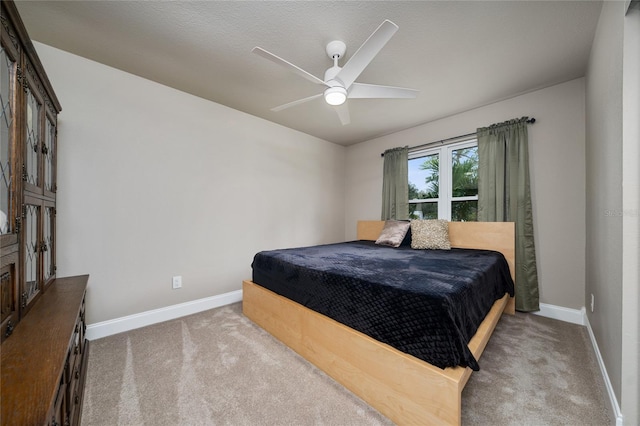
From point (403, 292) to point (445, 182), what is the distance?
2516mm

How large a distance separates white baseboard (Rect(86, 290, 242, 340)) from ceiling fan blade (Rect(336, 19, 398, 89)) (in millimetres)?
2580

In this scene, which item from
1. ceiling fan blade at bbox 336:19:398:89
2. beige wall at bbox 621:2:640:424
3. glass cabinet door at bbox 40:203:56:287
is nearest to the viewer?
beige wall at bbox 621:2:640:424

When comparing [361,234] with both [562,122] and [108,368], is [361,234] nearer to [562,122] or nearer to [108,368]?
[562,122]

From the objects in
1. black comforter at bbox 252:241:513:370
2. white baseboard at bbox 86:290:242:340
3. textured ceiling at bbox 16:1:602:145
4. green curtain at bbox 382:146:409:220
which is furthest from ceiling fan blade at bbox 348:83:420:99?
white baseboard at bbox 86:290:242:340

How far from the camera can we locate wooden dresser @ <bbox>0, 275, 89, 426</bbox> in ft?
2.02

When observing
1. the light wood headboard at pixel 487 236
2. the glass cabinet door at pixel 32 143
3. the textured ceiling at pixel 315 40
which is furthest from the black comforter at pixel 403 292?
the textured ceiling at pixel 315 40

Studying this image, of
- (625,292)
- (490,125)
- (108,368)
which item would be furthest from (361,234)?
(108,368)

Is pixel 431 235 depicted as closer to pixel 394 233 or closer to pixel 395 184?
pixel 394 233

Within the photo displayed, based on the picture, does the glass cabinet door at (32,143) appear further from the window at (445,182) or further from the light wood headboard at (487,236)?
the window at (445,182)

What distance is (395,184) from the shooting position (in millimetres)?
3721

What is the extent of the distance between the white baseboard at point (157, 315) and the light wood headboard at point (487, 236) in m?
2.75

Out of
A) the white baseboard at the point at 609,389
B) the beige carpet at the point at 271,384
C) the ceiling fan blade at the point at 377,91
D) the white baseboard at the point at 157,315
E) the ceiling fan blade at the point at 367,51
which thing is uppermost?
the ceiling fan blade at the point at 367,51

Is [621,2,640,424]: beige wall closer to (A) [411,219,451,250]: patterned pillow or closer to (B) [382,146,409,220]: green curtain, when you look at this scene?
(A) [411,219,451,250]: patterned pillow

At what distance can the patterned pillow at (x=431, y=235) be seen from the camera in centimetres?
282
